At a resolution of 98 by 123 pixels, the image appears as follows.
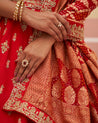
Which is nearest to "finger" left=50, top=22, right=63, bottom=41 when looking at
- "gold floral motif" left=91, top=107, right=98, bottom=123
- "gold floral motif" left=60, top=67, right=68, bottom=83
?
"gold floral motif" left=60, top=67, right=68, bottom=83

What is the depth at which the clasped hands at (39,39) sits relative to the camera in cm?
69

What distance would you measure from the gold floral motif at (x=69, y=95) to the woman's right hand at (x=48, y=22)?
20cm

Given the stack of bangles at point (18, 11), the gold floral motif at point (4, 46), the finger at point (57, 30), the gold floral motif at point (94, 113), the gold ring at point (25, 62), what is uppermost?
the stack of bangles at point (18, 11)

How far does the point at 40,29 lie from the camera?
2.40 feet

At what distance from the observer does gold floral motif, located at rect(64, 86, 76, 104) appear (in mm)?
677

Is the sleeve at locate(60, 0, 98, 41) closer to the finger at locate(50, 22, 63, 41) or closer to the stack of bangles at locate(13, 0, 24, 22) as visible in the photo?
the finger at locate(50, 22, 63, 41)

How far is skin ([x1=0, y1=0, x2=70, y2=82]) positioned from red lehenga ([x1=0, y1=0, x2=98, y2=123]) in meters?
0.03

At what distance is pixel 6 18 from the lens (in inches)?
30.8

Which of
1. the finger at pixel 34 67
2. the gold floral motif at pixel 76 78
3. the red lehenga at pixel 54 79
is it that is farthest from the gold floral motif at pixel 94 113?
the finger at pixel 34 67

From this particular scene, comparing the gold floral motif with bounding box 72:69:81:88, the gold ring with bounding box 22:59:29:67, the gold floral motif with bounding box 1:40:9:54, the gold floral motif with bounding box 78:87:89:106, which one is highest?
the gold floral motif with bounding box 1:40:9:54

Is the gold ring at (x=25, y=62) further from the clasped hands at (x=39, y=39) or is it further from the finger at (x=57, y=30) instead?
the finger at (x=57, y=30)

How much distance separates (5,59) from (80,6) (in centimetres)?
37

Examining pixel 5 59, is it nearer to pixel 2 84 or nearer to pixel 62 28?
pixel 2 84

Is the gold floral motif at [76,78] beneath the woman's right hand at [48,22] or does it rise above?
beneath
